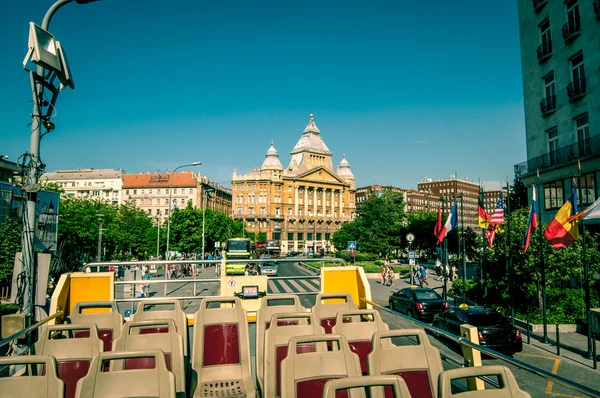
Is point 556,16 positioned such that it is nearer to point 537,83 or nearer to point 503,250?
point 537,83

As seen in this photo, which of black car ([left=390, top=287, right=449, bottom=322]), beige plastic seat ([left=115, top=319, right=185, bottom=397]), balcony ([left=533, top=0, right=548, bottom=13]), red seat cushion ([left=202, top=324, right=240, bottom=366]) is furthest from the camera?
balcony ([left=533, top=0, right=548, bottom=13])

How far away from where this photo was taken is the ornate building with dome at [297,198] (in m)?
100

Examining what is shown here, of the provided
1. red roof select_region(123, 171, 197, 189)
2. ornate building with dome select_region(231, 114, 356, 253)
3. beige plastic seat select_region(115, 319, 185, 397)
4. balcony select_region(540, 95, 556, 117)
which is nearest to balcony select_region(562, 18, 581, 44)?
balcony select_region(540, 95, 556, 117)

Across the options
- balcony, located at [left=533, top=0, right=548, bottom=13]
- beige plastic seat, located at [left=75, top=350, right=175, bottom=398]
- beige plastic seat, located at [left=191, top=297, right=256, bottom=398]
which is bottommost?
beige plastic seat, located at [left=191, top=297, right=256, bottom=398]

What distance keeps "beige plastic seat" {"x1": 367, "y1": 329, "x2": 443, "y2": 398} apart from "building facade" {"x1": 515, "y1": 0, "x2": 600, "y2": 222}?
19002 mm

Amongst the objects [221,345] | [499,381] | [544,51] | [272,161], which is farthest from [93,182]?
[499,381]

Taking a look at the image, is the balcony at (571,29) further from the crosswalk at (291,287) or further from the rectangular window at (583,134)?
the crosswalk at (291,287)

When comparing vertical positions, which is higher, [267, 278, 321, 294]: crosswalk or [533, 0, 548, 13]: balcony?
[533, 0, 548, 13]: balcony

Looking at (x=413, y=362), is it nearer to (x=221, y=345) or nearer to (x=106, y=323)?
(x=221, y=345)

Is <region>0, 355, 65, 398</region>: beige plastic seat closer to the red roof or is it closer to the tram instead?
the tram

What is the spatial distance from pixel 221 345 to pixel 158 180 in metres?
110

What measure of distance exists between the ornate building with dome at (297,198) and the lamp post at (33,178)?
89962 mm

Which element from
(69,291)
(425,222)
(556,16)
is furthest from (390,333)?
(425,222)

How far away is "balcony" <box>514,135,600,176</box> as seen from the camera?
2050cm
